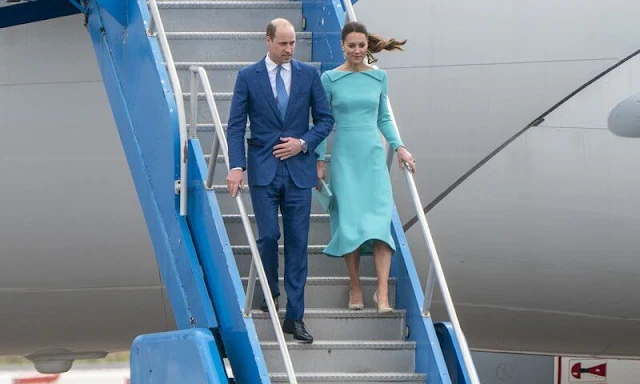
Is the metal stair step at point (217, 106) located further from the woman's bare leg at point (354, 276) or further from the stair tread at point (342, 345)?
the stair tread at point (342, 345)

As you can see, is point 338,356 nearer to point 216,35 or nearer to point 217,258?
point 217,258

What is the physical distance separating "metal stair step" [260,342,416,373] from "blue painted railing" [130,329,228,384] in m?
0.35

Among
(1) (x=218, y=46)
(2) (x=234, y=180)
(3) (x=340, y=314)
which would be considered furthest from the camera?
(1) (x=218, y=46)

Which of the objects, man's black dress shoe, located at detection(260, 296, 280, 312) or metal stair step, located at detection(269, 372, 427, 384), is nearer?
metal stair step, located at detection(269, 372, 427, 384)

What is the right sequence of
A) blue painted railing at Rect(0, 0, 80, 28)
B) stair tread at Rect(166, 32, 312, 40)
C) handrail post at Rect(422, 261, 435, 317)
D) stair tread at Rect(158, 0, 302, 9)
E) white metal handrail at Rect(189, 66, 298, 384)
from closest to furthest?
1. white metal handrail at Rect(189, 66, 298, 384)
2. handrail post at Rect(422, 261, 435, 317)
3. stair tread at Rect(166, 32, 312, 40)
4. stair tread at Rect(158, 0, 302, 9)
5. blue painted railing at Rect(0, 0, 80, 28)

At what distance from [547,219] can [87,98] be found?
118 inches

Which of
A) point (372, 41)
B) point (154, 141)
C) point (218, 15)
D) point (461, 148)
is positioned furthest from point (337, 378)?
point (461, 148)

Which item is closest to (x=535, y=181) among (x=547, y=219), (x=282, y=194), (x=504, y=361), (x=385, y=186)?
(x=547, y=219)

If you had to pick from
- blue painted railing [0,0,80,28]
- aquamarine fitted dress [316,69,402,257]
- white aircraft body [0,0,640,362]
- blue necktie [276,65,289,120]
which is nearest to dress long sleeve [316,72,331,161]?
aquamarine fitted dress [316,69,402,257]

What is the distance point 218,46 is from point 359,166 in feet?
4.20

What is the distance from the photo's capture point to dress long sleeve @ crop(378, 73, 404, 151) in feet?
18.6

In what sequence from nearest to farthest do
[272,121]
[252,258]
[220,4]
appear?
[252,258] → [272,121] → [220,4]

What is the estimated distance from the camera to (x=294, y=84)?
5.45m

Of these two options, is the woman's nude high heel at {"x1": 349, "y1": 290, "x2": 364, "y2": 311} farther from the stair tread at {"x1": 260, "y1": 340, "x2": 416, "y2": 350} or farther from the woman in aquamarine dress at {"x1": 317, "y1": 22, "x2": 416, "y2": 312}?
the stair tread at {"x1": 260, "y1": 340, "x2": 416, "y2": 350}
